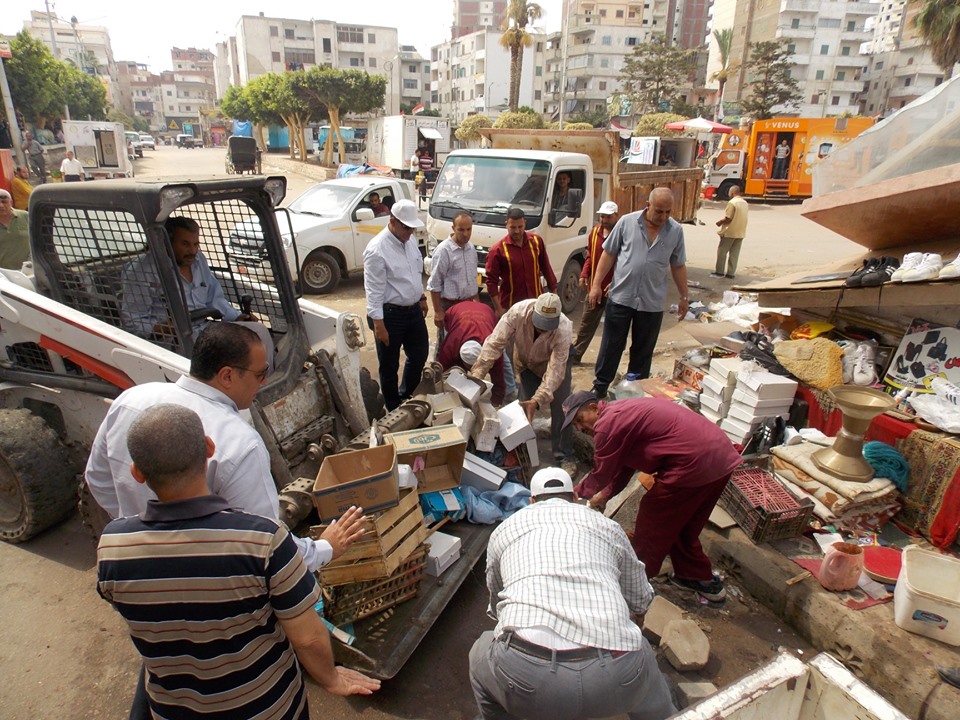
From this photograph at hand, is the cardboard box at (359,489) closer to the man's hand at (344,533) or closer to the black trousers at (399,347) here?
the man's hand at (344,533)

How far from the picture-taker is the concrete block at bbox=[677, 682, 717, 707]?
2945 millimetres

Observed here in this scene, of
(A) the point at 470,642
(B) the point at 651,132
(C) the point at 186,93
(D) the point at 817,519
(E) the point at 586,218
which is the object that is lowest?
(A) the point at 470,642

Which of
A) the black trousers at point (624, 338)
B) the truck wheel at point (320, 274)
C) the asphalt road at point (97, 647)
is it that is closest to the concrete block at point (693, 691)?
the asphalt road at point (97, 647)

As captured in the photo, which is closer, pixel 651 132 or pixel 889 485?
pixel 889 485

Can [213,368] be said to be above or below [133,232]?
below

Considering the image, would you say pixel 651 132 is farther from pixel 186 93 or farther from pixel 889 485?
pixel 186 93

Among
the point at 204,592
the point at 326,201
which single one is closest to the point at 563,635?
the point at 204,592

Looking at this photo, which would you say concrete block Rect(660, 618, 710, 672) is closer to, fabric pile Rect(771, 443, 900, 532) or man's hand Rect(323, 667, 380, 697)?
fabric pile Rect(771, 443, 900, 532)

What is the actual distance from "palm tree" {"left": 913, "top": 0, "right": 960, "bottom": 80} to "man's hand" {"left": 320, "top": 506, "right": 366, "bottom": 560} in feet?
102

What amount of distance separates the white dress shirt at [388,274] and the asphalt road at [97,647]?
7.93 ft

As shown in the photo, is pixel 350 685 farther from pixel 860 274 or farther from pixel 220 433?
pixel 860 274

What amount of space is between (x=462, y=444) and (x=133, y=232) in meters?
2.39

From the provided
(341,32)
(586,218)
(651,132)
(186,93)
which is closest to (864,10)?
(651,132)

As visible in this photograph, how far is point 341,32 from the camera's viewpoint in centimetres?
6769
